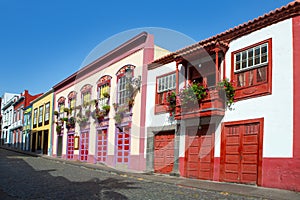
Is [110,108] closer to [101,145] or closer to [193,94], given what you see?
[101,145]

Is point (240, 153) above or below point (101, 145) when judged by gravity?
above

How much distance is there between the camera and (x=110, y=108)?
18.5 m

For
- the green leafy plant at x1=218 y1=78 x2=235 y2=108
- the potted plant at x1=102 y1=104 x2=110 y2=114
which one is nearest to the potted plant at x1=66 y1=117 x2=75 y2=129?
the potted plant at x1=102 y1=104 x2=110 y2=114

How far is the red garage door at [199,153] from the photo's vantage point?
38.1 ft

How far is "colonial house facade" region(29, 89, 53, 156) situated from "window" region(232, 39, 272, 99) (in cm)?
1995

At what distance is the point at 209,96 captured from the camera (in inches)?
446

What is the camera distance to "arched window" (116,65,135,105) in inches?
664

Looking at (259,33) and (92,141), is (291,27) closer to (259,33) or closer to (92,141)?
(259,33)

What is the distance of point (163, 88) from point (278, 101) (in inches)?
227

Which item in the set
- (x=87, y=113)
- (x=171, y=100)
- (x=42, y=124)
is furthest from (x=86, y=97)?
(x=42, y=124)

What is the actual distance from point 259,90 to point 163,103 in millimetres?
4893

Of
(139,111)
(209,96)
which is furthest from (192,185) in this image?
(139,111)

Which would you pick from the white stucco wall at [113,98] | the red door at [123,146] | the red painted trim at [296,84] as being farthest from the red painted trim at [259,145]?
the red door at [123,146]

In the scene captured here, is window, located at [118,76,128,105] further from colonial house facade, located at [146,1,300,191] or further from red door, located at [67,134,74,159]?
red door, located at [67,134,74,159]
